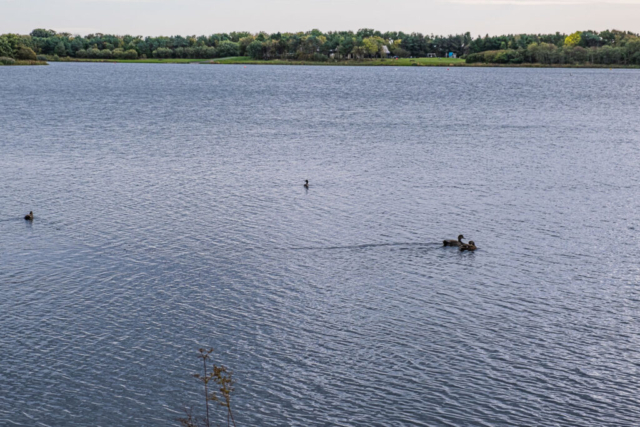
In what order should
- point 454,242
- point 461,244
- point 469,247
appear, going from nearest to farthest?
1. point 469,247
2. point 461,244
3. point 454,242

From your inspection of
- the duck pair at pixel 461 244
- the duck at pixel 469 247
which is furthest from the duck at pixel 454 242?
the duck at pixel 469 247

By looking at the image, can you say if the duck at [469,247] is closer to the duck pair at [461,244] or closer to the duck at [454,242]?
the duck pair at [461,244]

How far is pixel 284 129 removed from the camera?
100 m

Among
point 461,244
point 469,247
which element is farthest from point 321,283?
point 469,247

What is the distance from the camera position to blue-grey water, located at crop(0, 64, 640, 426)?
27062 millimetres

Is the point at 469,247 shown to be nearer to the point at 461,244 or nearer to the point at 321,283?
the point at 461,244

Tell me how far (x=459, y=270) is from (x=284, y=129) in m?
62.5

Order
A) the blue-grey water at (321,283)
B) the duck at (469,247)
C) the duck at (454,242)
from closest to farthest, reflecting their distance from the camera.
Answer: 1. the blue-grey water at (321,283)
2. the duck at (469,247)
3. the duck at (454,242)

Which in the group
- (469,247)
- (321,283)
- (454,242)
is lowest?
(321,283)

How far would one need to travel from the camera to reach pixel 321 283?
38438 mm

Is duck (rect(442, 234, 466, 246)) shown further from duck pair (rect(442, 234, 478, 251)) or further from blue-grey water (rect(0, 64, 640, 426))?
blue-grey water (rect(0, 64, 640, 426))

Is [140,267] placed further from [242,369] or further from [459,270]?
[459,270]

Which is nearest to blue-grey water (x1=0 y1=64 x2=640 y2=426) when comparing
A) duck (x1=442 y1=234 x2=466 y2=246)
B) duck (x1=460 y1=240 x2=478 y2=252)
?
duck (x1=442 y1=234 x2=466 y2=246)

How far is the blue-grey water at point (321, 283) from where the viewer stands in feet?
88.8
